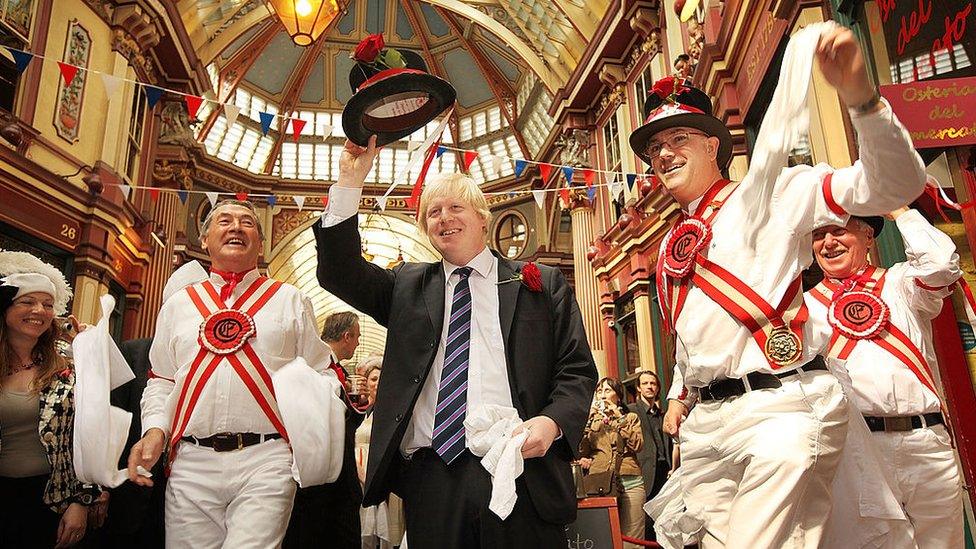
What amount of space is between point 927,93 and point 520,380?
227cm

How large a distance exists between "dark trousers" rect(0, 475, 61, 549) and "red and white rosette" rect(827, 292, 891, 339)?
3.56m

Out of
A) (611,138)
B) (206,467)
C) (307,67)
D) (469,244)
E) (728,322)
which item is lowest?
(206,467)

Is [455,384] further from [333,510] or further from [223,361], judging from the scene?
[333,510]

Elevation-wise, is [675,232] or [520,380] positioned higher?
[675,232]

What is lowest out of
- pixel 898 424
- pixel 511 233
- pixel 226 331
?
pixel 898 424

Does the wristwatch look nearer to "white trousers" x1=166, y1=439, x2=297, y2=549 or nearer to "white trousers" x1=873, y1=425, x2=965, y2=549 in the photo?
"white trousers" x1=873, y1=425, x2=965, y2=549

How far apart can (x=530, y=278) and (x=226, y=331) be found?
127cm

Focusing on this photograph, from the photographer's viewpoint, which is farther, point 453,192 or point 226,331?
point 226,331

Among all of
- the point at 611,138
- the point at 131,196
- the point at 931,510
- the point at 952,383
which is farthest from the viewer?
the point at 611,138

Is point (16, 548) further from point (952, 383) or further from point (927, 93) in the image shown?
point (952, 383)

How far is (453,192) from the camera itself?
2355 millimetres

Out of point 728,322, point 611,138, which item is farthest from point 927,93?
point 611,138

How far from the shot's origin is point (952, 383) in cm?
396

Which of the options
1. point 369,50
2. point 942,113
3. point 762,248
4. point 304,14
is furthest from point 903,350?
point 304,14
